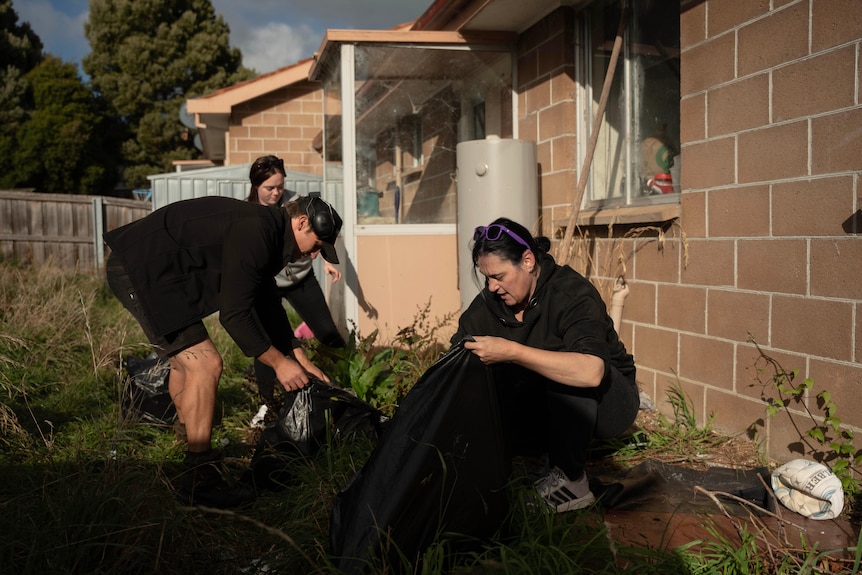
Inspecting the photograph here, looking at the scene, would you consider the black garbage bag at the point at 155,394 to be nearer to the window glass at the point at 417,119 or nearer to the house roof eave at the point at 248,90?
the window glass at the point at 417,119

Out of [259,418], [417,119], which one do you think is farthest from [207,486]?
[417,119]

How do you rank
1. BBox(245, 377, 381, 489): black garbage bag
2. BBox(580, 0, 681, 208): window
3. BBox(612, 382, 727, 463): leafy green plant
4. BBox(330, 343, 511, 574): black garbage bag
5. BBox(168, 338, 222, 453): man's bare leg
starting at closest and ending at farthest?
BBox(330, 343, 511, 574): black garbage bag, BBox(168, 338, 222, 453): man's bare leg, BBox(245, 377, 381, 489): black garbage bag, BBox(612, 382, 727, 463): leafy green plant, BBox(580, 0, 681, 208): window

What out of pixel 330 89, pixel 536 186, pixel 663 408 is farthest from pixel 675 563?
pixel 330 89

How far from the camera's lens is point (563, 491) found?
3.02 m

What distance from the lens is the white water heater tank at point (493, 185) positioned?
17.1ft

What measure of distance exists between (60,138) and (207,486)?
2713 cm

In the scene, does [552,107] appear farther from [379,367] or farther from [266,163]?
[379,367]

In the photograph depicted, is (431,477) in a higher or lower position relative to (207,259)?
lower

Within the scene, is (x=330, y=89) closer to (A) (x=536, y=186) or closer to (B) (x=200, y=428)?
(A) (x=536, y=186)

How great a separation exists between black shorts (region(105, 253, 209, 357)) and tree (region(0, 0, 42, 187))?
26.2m

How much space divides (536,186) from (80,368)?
3453 millimetres

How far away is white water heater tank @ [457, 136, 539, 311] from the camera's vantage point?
206 inches

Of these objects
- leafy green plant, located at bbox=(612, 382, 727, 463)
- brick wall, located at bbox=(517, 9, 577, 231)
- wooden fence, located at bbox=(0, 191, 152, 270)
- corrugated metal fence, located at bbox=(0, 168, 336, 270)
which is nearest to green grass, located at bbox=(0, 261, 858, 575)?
leafy green plant, located at bbox=(612, 382, 727, 463)

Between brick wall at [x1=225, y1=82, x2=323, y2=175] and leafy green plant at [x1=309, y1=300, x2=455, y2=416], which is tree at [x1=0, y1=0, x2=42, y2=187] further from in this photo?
Answer: leafy green plant at [x1=309, y1=300, x2=455, y2=416]
